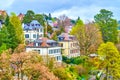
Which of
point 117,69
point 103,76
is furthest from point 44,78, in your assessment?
point 103,76

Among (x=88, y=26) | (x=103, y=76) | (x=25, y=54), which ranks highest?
(x=88, y=26)

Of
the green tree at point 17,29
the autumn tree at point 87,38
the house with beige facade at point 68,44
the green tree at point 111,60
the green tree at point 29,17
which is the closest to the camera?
the green tree at point 111,60

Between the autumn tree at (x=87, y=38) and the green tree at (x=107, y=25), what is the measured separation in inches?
329

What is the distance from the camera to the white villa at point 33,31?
240 feet

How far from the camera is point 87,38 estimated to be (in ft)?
242

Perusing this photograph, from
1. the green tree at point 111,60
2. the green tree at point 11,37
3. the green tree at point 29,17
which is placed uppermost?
the green tree at point 29,17

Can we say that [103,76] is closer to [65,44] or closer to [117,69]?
[117,69]

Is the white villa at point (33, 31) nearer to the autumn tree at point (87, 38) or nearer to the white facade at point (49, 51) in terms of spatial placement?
the autumn tree at point (87, 38)

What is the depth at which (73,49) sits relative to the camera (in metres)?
74.9

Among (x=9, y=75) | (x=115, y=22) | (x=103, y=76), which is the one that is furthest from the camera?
(x=115, y=22)

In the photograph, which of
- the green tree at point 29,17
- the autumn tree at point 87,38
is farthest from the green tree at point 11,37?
the green tree at point 29,17

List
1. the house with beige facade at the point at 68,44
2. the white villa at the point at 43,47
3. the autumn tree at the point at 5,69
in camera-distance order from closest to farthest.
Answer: the autumn tree at the point at 5,69 → the white villa at the point at 43,47 → the house with beige facade at the point at 68,44

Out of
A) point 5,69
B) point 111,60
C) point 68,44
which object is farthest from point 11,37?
point 5,69

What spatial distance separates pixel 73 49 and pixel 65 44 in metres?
2.91
